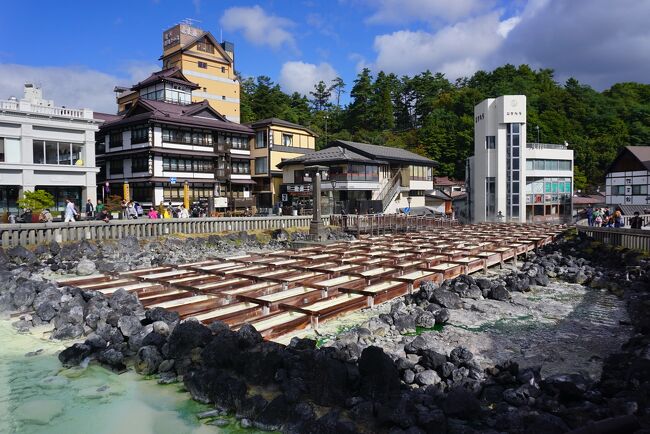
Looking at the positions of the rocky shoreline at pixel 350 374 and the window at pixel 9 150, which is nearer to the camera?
the rocky shoreline at pixel 350 374

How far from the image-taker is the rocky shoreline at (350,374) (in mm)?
5969

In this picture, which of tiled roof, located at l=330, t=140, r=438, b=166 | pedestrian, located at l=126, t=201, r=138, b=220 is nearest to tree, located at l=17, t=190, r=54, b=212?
pedestrian, located at l=126, t=201, r=138, b=220

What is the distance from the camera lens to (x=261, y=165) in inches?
1722

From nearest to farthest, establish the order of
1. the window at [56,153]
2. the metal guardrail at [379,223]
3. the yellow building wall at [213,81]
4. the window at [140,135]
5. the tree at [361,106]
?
the window at [56,153], the metal guardrail at [379,223], the window at [140,135], the yellow building wall at [213,81], the tree at [361,106]

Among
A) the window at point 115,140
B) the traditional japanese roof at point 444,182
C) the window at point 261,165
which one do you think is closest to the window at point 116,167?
the window at point 115,140

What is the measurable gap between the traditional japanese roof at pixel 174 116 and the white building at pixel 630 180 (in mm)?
38155

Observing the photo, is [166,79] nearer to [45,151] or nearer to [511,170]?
[45,151]

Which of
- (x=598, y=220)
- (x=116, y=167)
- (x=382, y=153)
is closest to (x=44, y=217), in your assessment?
(x=116, y=167)

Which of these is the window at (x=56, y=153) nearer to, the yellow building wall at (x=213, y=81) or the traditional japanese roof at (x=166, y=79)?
the traditional japanese roof at (x=166, y=79)

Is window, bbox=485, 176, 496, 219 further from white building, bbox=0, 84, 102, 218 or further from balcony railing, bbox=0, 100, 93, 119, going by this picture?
balcony railing, bbox=0, 100, 93, 119

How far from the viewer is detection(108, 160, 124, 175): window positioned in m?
37.4

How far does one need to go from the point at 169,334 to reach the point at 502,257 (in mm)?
16426

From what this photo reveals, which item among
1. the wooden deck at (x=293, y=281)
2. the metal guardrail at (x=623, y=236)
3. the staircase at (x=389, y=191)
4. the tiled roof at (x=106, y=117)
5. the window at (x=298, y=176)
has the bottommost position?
the wooden deck at (x=293, y=281)

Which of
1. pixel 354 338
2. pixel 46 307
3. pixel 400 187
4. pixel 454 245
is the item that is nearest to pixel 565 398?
pixel 354 338
